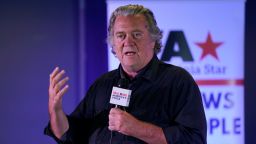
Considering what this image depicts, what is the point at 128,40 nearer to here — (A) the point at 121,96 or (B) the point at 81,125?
(A) the point at 121,96

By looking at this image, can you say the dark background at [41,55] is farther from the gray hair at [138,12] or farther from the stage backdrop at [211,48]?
the gray hair at [138,12]

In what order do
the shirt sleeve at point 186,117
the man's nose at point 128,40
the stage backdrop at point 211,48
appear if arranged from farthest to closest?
the stage backdrop at point 211,48
the man's nose at point 128,40
the shirt sleeve at point 186,117

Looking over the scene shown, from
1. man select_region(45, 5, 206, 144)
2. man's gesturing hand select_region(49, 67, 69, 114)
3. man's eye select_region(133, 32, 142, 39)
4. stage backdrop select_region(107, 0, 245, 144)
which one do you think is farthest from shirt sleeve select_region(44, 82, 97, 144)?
stage backdrop select_region(107, 0, 245, 144)

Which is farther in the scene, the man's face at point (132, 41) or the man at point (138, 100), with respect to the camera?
the man's face at point (132, 41)

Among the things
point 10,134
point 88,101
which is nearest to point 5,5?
point 10,134

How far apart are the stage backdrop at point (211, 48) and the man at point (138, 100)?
143cm

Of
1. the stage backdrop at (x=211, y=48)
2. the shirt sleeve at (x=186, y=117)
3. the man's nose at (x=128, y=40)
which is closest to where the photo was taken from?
the shirt sleeve at (x=186, y=117)

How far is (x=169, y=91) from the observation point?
71.2 inches

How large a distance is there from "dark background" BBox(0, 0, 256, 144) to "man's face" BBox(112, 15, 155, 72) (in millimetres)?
1565

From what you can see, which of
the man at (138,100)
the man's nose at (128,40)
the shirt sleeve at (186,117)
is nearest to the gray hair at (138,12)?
the man at (138,100)

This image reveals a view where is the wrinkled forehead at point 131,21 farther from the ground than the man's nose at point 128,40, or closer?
farther from the ground

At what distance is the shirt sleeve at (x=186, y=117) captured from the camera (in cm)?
168

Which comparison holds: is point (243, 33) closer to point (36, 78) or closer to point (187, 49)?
point (187, 49)

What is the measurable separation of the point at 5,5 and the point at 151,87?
2083 millimetres
